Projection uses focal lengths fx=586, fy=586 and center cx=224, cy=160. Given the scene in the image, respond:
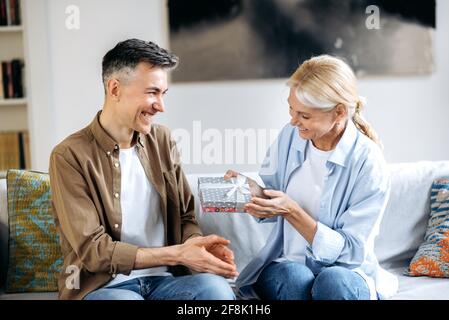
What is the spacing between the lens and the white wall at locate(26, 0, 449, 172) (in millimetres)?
2449

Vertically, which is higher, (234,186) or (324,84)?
(324,84)

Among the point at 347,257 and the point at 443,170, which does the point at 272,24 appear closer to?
Result: the point at 443,170

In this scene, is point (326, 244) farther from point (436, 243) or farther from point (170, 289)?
point (436, 243)

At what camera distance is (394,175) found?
1881mm

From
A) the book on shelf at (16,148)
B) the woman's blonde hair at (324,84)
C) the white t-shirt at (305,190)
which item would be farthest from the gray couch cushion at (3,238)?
the book on shelf at (16,148)

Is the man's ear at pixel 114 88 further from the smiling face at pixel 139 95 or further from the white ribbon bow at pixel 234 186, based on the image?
the white ribbon bow at pixel 234 186

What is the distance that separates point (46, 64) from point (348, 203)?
5.16 ft

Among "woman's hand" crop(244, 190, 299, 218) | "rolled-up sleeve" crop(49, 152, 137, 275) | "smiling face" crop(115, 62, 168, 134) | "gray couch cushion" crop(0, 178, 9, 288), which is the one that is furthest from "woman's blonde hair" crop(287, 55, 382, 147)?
"gray couch cushion" crop(0, 178, 9, 288)

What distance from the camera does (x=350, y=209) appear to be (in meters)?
1.46

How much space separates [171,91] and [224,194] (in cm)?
105

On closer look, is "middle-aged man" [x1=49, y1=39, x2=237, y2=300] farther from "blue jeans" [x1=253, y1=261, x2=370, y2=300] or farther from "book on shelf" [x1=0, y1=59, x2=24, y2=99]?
"book on shelf" [x1=0, y1=59, x2=24, y2=99]

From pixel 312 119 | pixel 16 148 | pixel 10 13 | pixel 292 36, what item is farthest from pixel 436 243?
pixel 10 13

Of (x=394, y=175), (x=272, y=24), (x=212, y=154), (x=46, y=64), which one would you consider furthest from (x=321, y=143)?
(x=46, y=64)

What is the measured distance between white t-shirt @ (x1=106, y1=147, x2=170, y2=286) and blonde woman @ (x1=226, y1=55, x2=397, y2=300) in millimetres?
253
